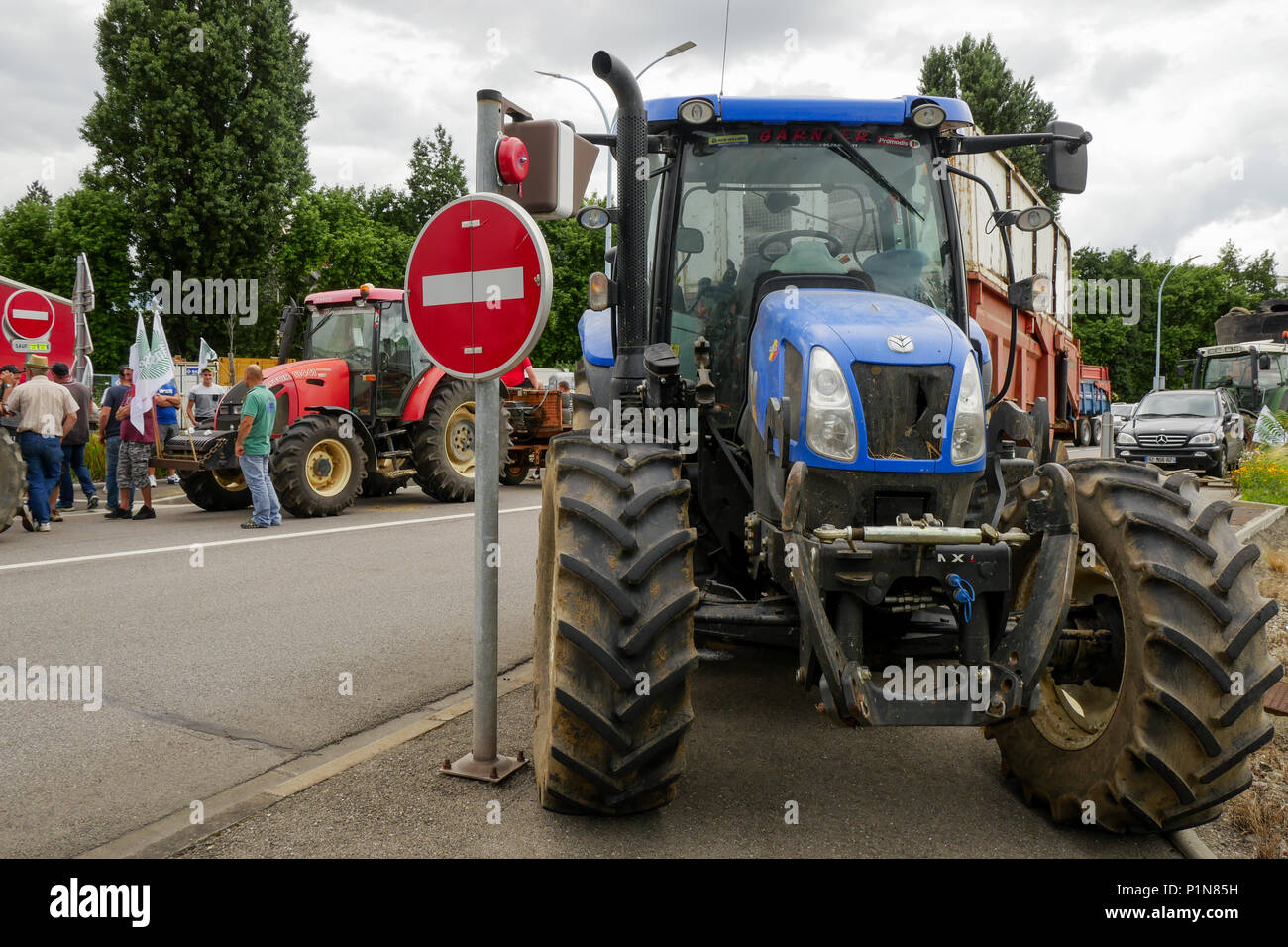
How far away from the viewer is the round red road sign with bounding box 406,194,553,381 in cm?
365

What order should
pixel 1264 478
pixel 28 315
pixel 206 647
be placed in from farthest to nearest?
pixel 28 315
pixel 1264 478
pixel 206 647

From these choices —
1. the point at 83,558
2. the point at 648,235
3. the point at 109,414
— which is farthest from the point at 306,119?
the point at 648,235

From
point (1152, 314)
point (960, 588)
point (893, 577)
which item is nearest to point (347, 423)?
point (893, 577)

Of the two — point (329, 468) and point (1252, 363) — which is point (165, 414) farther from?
point (1252, 363)

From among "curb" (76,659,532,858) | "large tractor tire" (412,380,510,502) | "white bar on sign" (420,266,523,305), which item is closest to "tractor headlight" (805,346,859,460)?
"white bar on sign" (420,266,523,305)

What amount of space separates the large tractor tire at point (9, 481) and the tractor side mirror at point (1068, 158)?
32.7ft

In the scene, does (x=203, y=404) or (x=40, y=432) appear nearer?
(x=40, y=432)

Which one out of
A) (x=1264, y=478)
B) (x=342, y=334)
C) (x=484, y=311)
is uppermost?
A: (x=342, y=334)

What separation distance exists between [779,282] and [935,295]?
30.2 inches

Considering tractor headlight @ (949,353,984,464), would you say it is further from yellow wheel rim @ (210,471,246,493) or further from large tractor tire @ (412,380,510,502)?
yellow wheel rim @ (210,471,246,493)

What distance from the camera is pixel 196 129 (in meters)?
29.3

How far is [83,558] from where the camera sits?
29.3 feet

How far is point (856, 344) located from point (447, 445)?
11416mm
